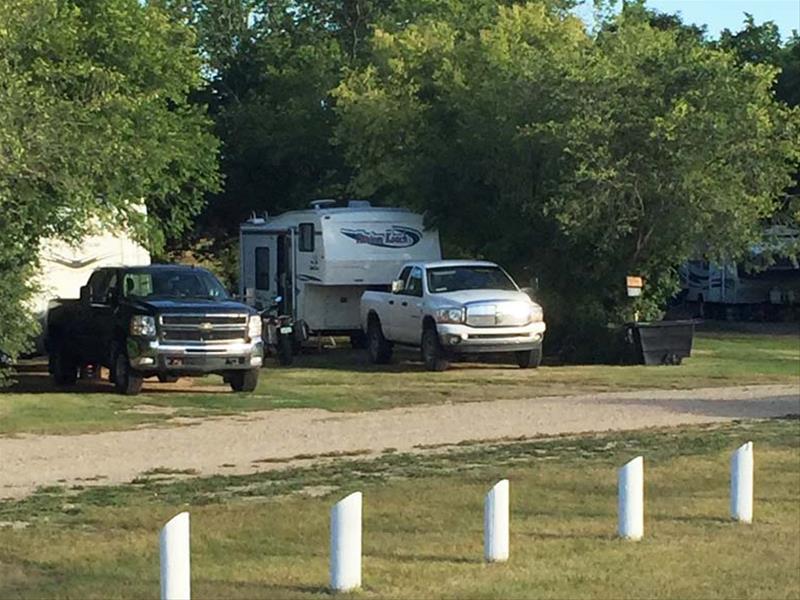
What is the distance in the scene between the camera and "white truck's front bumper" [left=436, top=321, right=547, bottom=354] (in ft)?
81.8

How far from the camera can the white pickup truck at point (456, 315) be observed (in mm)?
25000

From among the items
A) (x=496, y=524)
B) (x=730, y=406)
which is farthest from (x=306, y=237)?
(x=496, y=524)

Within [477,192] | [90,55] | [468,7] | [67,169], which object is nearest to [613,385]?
[477,192]

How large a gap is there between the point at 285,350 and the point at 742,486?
16.4 m

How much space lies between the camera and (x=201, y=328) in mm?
20734

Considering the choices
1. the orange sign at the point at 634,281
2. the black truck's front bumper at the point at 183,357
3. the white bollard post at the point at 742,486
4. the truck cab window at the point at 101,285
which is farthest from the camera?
the orange sign at the point at 634,281

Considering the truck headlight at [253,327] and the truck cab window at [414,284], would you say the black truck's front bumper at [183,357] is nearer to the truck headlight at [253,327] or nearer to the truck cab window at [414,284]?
the truck headlight at [253,327]

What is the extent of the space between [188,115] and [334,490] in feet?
63.9

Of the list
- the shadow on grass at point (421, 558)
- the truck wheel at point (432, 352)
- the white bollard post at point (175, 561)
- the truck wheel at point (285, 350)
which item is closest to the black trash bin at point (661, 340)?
the truck wheel at point (432, 352)

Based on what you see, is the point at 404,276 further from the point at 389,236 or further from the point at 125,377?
the point at 125,377

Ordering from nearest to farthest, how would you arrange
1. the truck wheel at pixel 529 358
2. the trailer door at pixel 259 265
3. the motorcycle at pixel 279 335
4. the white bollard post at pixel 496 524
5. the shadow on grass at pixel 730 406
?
the white bollard post at pixel 496 524, the shadow on grass at pixel 730 406, the truck wheel at pixel 529 358, the motorcycle at pixel 279 335, the trailer door at pixel 259 265

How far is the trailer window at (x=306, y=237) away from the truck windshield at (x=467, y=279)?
352cm

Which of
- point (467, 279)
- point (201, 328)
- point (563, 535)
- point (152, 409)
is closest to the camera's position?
point (563, 535)

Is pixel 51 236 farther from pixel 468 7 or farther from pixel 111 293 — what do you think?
pixel 468 7
